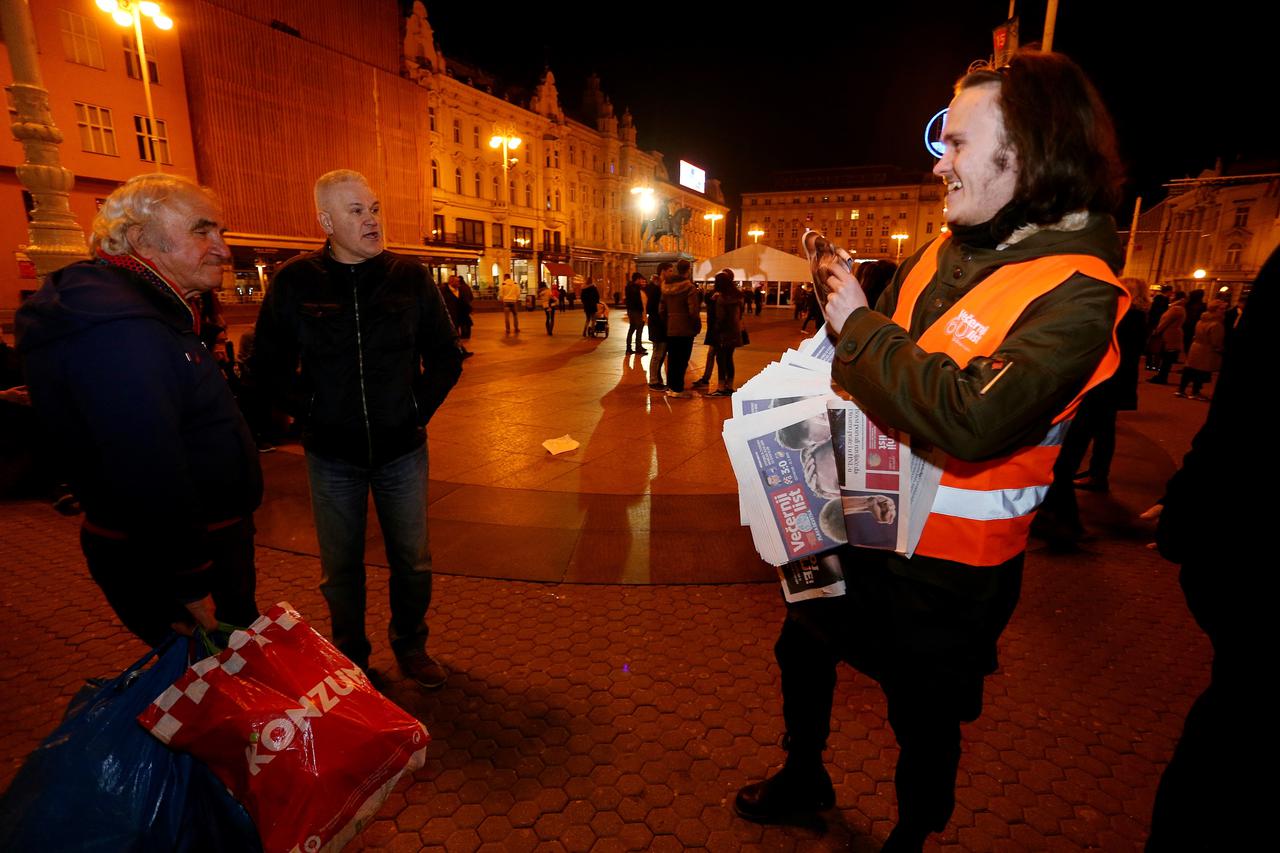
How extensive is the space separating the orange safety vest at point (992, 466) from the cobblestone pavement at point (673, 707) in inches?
50.9

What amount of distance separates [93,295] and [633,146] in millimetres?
69705

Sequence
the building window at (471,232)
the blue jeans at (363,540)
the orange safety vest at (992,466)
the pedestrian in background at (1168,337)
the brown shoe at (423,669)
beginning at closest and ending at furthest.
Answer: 1. the orange safety vest at (992,466)
2. the blue jeans at (363,540)
3. the brown shoe at (423,669)
4. the pedestrian in background at (1168,337)
5. the building window at (471,232)

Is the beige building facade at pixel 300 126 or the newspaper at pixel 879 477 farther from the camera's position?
the beige building facade at pixel 300 126

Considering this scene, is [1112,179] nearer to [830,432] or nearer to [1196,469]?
[1196,469]

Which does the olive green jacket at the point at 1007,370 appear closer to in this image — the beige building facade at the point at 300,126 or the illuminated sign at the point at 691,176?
the beige building facade at the point at 300,126

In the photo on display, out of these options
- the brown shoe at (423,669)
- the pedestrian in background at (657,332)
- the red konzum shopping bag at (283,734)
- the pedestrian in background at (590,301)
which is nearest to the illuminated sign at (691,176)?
the pedestrian in background at (590,301)

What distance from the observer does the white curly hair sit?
1897mm

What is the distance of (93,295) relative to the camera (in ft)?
5.40

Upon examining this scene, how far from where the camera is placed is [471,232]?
48188mm

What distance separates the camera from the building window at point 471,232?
155ft

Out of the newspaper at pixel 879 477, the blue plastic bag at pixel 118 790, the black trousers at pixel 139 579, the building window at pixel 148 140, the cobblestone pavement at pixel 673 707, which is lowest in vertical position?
the cobblestone pavement at pixel 673 707

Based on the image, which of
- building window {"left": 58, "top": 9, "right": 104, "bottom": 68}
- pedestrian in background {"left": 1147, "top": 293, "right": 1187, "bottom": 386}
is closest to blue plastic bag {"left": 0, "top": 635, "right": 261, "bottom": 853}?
pedestrian in background {"left": 1147, "top": 293, "right": 1187, "bottom": 386}

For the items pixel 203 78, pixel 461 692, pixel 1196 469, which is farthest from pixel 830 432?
pixel 203 78

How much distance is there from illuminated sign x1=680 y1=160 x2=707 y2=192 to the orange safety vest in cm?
7620
